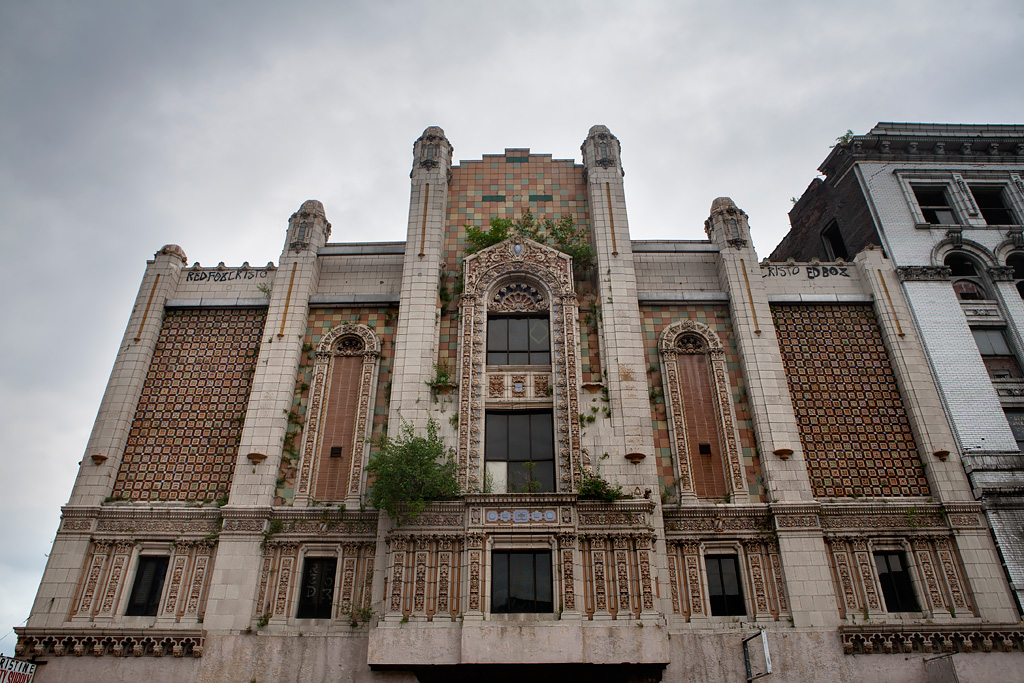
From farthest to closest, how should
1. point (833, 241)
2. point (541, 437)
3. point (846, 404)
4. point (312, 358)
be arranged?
1. point (833, 241)
2. point (312, 358)
3. point (846, 404)
4. point (541, 437)

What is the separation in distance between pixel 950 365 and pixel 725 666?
1306cm

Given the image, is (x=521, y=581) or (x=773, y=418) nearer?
(x=521, y=581)

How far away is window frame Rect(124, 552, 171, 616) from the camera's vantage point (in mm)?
18594

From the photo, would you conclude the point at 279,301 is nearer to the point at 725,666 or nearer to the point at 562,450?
the point at 562,450

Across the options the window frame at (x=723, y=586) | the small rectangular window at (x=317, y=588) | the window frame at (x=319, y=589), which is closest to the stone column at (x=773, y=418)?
the window frame at (x=723, y=586)

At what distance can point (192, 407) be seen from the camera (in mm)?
21484

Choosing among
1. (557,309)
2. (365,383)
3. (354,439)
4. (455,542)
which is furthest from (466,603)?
(557,309)

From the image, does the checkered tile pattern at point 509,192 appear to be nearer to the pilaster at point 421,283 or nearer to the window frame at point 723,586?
the pilaster at point 421,283

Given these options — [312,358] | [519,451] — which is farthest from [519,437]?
[312,358]

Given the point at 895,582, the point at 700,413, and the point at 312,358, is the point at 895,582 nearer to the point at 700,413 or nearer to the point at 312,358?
the point at 700,413

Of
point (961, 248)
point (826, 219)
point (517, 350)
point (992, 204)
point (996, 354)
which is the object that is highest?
point (826, 219)

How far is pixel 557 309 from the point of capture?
22.2 meters

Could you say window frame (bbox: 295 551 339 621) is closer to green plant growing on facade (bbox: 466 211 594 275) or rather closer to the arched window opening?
the arched window opening

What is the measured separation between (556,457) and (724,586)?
5.97 metres
